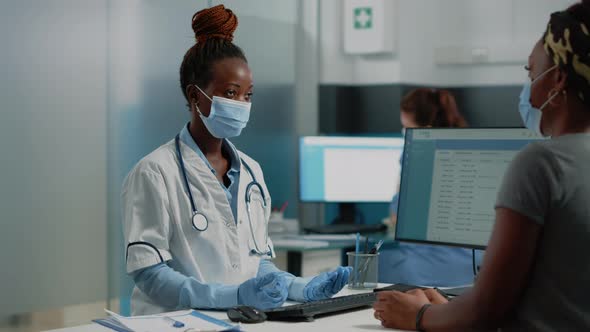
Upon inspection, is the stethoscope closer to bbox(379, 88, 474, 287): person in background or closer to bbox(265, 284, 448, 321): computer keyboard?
bbox(265, 284, 448, 321): computer keyboard

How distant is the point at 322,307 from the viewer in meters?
1.97

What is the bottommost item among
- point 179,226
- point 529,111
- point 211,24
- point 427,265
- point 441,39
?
point 427,265

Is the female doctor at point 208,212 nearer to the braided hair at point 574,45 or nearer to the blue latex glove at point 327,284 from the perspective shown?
the blue latex glove at point 327,284

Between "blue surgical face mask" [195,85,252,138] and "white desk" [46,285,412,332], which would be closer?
"white desk" [46,285,412,332]

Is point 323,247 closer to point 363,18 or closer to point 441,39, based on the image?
point 363,18

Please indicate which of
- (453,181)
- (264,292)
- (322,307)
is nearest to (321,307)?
(322,307)

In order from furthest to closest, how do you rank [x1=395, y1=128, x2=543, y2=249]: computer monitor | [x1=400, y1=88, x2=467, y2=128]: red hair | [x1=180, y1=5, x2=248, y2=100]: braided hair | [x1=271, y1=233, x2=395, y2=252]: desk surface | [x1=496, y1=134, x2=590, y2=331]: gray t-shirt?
[x1=400, y1=88, x2=467, y2=128]: red hair < [x1=271, y1=233, x2=395, y2=252]: desk surface < [x1=180, y1=5, x2=248, y2=100]: braided hair < [x1=395, y1=128, x2=543, y2=249]: computer monitor < [x1=496, y1=134, x2=590, y2=331]: gray t-shirt

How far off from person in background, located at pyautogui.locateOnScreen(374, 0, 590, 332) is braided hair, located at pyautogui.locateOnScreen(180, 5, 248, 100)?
3.80 feet

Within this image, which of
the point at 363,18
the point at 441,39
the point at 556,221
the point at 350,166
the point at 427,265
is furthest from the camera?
the point at 441,39

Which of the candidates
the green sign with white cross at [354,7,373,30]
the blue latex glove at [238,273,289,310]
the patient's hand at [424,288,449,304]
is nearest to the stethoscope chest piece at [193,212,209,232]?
the blue latex glove at [238,273,289,310]

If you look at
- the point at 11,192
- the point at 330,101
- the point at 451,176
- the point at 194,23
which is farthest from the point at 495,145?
the point at 330,101

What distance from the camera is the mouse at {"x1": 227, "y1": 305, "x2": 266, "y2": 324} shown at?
1.88m

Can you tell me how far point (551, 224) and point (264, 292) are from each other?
0.78m

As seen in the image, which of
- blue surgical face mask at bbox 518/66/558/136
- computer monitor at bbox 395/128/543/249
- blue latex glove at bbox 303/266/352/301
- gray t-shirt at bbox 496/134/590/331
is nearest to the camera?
gray t-shirt at bbox 496/134/590/331
